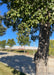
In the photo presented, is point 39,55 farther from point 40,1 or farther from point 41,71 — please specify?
point 40,1

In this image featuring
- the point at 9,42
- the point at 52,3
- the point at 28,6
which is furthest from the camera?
the point at 9,42

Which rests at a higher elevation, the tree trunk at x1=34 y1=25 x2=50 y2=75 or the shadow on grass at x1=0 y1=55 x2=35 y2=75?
the tree trunk at x1=34 y1=25 x2=50 y2=75

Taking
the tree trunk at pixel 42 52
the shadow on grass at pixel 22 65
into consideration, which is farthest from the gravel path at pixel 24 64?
the tree trunk at pixel 42 52

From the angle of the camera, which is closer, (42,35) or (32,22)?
(32,22)

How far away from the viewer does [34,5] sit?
2734 mm

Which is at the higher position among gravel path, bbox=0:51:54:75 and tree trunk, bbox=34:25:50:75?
tree trunk, bbox=34:25:50:75

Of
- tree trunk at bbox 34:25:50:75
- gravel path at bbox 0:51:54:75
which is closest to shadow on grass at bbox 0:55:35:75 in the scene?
gravel path at bbox 0:51:54:75

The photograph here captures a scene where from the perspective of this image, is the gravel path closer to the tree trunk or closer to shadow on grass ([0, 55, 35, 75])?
shadow on grass ([0, 55, 35, 75])

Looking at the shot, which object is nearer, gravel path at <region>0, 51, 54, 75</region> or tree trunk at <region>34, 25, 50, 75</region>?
tree trunk at <region>34, 25, 50, 75</region>

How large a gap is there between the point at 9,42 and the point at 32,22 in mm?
38935

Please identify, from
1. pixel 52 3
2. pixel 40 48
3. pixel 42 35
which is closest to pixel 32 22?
pixel 52 3

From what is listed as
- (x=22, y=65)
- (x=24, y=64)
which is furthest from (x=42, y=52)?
(x=24, y=64)

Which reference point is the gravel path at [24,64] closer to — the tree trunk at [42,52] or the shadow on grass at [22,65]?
the shadow on grass at [22,65]

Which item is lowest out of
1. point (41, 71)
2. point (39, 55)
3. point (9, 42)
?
point (9, 42)
